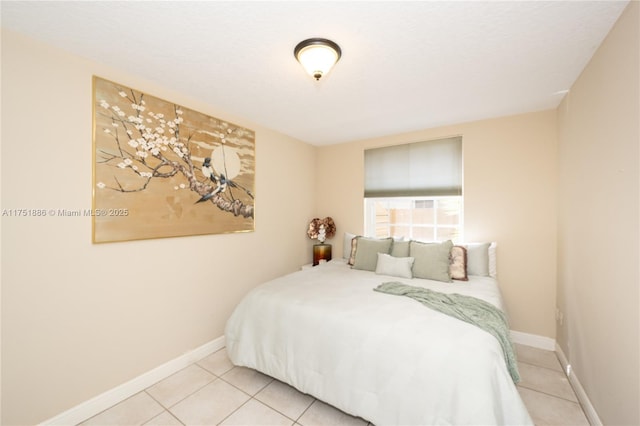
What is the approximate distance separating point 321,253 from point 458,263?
176 cm

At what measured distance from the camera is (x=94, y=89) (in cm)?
187

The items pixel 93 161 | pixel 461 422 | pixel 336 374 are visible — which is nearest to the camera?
pixel 461 422

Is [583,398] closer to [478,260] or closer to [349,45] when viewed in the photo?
[478,260]

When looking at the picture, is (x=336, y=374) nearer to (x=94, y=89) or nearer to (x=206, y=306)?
(x=206, y=306)

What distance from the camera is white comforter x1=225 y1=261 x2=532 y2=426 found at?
4.38 feet

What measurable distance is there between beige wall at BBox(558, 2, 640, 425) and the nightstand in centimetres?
255

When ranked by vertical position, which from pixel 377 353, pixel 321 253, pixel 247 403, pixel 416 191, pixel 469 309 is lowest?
pixel 247 403

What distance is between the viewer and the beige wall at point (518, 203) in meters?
2.69

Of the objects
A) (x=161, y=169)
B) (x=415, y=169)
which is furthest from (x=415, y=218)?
(x=161, y=169)

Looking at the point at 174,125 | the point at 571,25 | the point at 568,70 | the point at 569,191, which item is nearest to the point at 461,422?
the point at 569,191

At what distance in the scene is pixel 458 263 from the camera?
2.70 metres

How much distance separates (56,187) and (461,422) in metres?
2.77

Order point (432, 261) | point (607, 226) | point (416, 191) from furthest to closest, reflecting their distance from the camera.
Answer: point (416, 191)
point (432, 261)
point (607, 226)

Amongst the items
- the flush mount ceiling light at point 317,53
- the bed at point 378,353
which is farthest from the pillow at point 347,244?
the flush mount ceiling light at point 317,53
